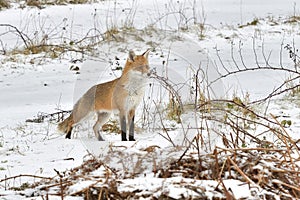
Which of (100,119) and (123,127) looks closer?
(123,127)

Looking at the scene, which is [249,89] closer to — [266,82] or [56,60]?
[266,82]

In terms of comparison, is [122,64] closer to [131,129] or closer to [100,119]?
[100,119]

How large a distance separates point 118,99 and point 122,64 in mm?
3117

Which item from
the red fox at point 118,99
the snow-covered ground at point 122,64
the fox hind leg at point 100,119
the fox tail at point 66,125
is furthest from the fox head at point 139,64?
the fox tail at point 66,125

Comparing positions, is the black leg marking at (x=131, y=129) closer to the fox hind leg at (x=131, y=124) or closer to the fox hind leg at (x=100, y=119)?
the fox hind leg at (x=131, y=124)

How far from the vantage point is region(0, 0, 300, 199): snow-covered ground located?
336cm

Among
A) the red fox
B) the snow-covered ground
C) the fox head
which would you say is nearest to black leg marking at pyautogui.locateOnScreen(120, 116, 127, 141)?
the red fox

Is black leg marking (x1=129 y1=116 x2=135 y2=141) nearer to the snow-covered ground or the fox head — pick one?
the snow-covered ground

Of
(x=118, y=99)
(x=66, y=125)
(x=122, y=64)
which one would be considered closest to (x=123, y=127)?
(x=118, y=99)

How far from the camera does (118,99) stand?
5.93 m

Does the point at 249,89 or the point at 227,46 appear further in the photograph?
the point at 227,46

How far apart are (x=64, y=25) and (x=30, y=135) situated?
6.65 metres

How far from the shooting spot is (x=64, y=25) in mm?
12047

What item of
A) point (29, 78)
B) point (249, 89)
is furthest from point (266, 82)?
point (29, 78)
